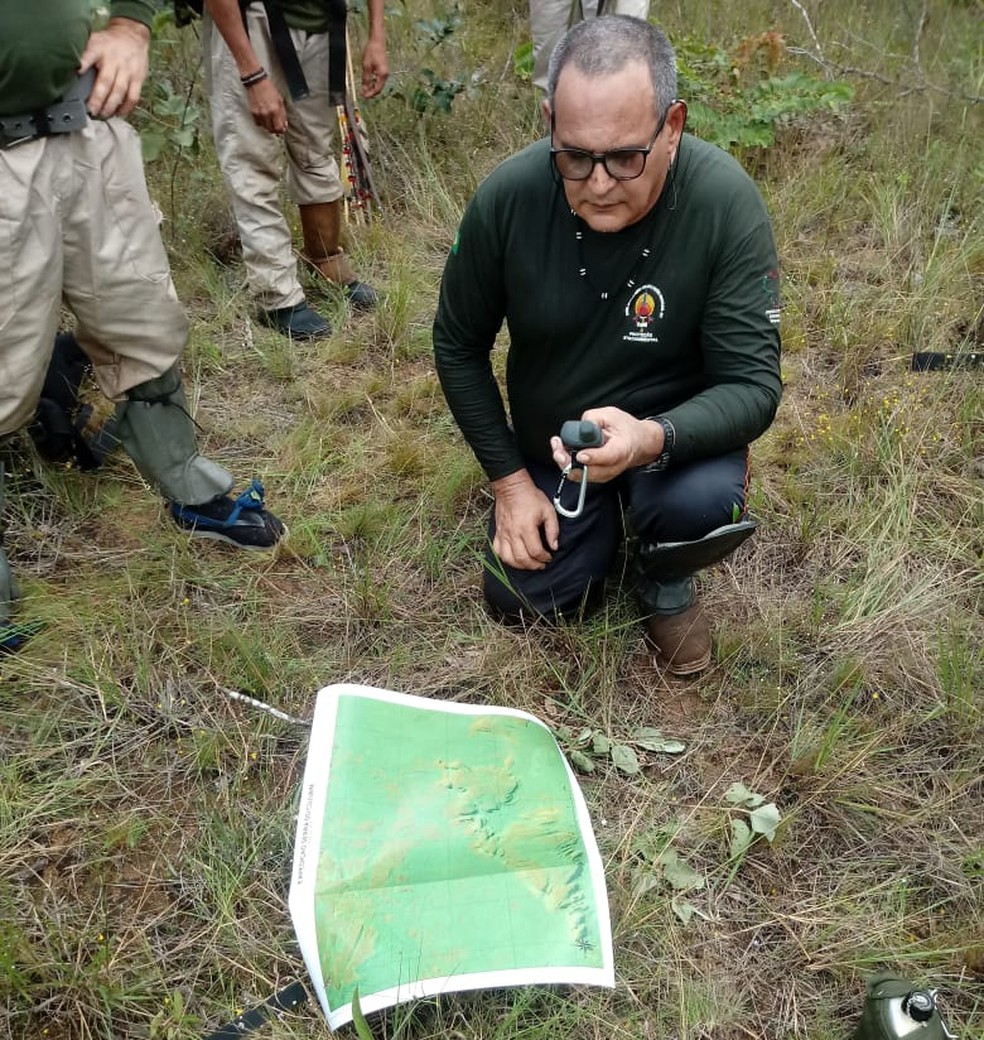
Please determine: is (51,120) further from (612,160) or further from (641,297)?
(641,297)

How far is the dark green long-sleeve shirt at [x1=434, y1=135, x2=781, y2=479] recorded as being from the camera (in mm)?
1740

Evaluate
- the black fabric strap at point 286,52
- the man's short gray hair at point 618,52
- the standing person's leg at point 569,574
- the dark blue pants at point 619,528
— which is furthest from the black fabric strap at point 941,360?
the black fabric strap at point 286,52

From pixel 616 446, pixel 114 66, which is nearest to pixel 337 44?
pixel 114 66

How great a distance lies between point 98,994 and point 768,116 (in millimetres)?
3623

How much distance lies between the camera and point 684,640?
6.48ft

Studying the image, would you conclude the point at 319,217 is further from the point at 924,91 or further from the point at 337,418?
the point at 924,91

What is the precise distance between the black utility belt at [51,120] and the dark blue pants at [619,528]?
122 cm

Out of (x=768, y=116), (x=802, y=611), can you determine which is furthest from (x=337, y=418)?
(x=768, y=116)

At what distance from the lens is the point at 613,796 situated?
1.76 m

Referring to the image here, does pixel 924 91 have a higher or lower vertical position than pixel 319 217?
higher

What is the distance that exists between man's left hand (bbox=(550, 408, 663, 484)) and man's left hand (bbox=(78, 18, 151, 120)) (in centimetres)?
116

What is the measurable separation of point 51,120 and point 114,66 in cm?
19

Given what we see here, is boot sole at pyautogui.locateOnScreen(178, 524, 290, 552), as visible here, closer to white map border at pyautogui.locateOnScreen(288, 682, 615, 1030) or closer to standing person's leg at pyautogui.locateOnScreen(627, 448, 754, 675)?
white map border at pyautogui.locateOnScreen(288, 682, 615, 1030)

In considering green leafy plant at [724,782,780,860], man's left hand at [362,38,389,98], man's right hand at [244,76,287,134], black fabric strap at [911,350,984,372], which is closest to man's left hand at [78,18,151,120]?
man's right hand at [244,76,287,134]
